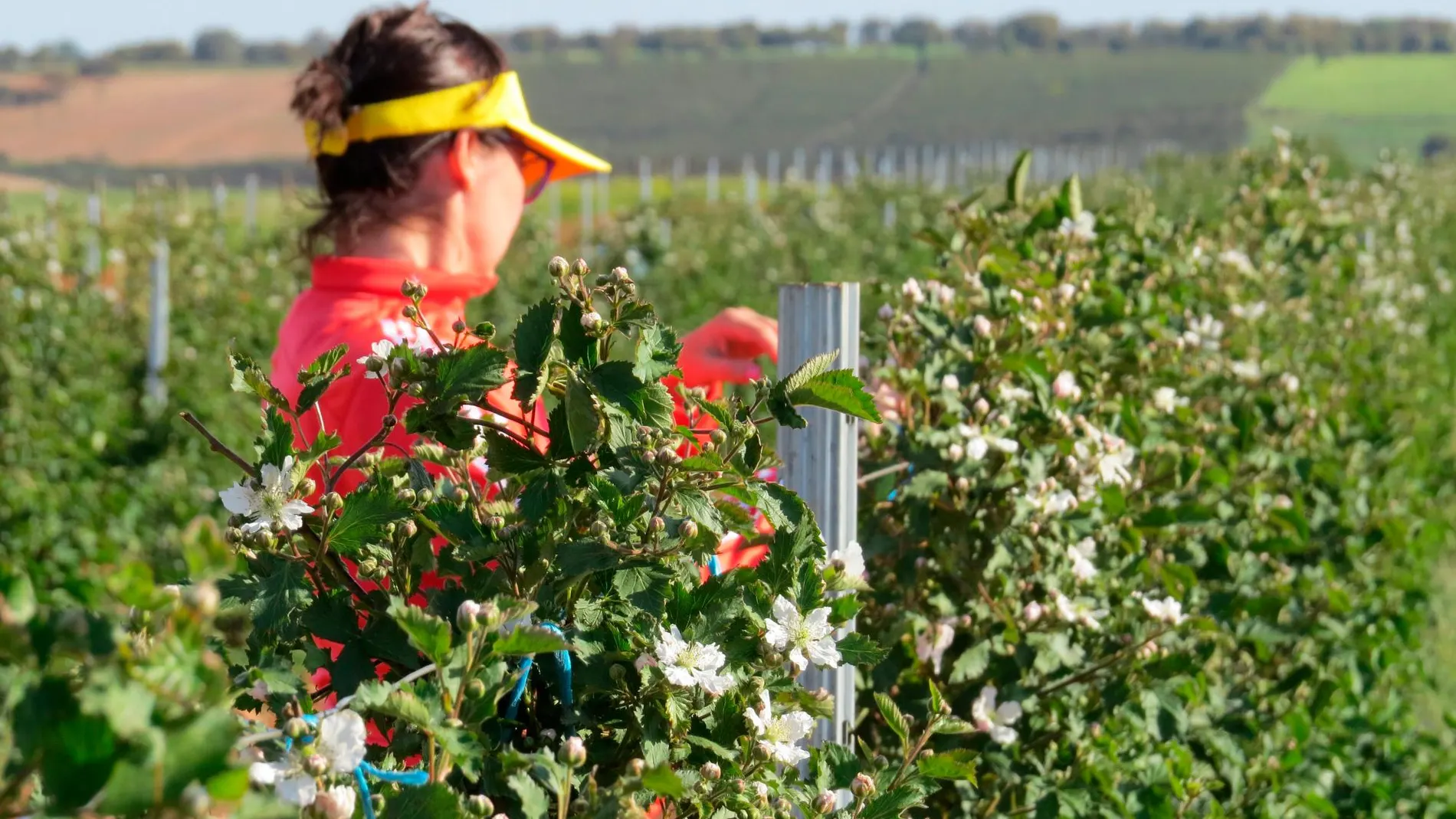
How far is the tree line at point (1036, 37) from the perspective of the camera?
62.6 metres

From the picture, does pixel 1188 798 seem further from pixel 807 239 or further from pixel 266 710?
pixel 807 239

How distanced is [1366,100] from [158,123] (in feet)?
144

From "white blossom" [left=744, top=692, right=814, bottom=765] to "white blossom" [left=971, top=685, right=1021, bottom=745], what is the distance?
864 mm

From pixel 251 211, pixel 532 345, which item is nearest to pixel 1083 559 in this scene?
pixel 532 345

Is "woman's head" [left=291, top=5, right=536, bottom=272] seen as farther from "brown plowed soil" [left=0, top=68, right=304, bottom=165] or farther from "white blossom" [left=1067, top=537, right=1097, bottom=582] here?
"brown plowed soil" [left=0, top=68, right=304, bottom=165]

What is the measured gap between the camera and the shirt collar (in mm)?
2297

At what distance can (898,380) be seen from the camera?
239 cm

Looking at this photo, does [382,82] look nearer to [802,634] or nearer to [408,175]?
[408,175]

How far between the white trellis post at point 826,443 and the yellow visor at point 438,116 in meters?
0.72

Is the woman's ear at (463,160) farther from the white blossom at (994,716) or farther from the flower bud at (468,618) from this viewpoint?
the flower bud at (468,618)

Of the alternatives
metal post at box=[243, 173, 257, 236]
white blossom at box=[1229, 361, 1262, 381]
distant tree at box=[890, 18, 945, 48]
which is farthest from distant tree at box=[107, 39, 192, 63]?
white blossom at box=[1229, 361, 1262, 381]

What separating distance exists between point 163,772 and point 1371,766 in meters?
3.60

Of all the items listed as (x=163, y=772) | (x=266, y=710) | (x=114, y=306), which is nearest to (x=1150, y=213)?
(x=266, y=710)

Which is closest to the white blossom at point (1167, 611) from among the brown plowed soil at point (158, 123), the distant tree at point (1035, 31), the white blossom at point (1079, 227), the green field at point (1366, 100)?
the white blossom at point (1079, 227)
